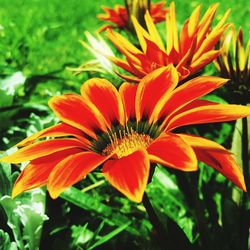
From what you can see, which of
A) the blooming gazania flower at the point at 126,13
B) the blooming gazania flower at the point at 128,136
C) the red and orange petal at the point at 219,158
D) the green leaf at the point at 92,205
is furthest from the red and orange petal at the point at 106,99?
the blooming gazania flower at the point at 126,13

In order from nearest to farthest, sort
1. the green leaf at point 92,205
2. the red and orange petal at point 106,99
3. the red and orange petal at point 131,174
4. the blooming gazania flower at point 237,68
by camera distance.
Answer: the red and orange petal at point 131,174
the red and orange petal at point 106,99
the blooming gazania flower at point 237,68
the green leaf at point 92,205

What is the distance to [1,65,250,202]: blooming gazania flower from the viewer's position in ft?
2.39

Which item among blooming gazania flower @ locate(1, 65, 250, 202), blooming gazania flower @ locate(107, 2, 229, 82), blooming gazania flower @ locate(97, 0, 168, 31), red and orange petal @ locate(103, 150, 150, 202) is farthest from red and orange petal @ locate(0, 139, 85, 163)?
blooming gazania flower @ locate(97, 0, 168, 31)

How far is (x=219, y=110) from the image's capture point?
2.60 ft

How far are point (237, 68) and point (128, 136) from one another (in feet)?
0.95

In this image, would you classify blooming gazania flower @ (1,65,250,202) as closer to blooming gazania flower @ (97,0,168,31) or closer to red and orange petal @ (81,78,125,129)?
red and orange petal @ (81,78,125,129)

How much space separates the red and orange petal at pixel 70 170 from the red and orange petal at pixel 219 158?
13cm

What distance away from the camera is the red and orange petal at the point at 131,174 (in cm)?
69

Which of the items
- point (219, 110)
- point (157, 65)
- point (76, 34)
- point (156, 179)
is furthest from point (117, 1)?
point (219, 110)

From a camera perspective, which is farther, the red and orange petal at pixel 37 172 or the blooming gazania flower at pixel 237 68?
the blooming gazania flower at pixel 237 68

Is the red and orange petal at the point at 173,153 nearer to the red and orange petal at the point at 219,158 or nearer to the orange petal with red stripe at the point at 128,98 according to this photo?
the red and orange petal at the point at 219,158

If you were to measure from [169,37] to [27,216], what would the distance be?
0.49 metres

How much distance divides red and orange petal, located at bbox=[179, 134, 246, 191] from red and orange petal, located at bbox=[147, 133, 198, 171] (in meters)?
0.02

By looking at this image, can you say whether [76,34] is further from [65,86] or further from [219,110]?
[219,110]
